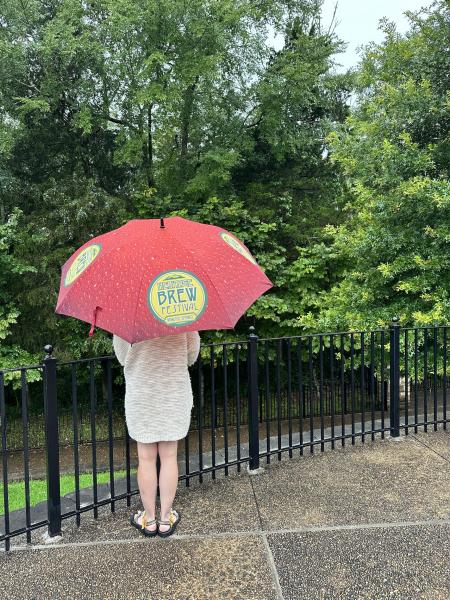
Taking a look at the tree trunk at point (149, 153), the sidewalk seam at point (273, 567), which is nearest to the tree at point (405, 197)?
the sidewalk seam at point (273, 567)

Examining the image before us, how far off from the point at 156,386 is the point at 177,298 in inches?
22.8

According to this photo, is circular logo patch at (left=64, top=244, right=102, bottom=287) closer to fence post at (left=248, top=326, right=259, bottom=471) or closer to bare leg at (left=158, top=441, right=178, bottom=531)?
bare leg at (left=158, top=441, right=178, bottom=531)

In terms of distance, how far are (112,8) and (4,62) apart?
2656 mm

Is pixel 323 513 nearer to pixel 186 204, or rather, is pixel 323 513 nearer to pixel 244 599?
pixel 244 599

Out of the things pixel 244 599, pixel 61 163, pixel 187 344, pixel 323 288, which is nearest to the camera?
pixel 244 599

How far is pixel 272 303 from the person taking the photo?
1147cm

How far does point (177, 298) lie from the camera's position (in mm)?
2422

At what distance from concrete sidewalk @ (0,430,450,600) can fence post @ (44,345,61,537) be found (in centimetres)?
14

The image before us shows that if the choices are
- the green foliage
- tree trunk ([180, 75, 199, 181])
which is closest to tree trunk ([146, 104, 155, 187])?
the green foliage

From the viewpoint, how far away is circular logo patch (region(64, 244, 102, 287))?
2.59m

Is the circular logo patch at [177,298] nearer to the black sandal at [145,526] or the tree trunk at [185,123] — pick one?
the black sandal at [145,526]

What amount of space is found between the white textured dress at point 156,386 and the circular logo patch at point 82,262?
407mm

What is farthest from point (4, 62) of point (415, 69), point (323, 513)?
point (323, 513)

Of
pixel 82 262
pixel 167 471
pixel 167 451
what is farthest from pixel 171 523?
pixel 82 262
